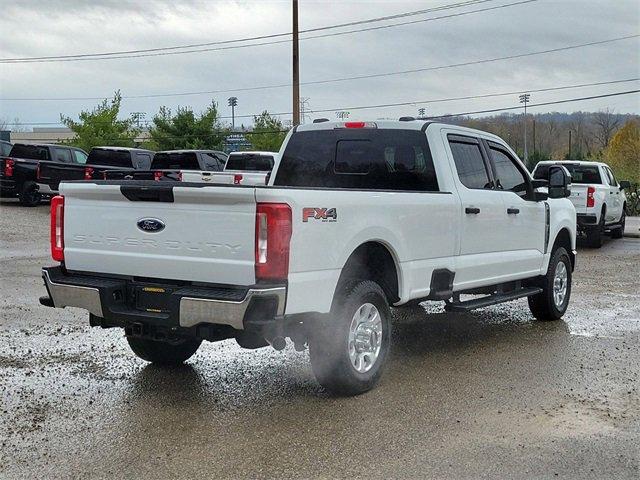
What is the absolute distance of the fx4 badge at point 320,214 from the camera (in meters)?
5.25

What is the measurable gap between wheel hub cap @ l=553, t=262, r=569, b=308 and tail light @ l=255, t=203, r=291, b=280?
490 cm

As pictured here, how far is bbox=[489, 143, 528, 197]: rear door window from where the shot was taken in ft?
26.7

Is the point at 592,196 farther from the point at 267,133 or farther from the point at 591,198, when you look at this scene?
the point at 267,133

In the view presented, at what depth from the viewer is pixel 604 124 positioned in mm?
90938

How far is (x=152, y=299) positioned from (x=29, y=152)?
21132mm

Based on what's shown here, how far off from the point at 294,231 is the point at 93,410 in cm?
189

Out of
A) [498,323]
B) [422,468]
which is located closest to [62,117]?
[498,323]

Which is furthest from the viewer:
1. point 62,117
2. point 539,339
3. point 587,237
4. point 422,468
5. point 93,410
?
point 62,117

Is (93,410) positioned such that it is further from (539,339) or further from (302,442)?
(539,339)

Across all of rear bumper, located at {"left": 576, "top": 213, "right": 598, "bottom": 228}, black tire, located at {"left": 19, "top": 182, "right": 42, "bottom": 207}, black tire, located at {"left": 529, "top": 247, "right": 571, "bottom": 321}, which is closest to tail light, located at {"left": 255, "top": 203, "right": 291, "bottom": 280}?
black tire, located at {"left": 529, "top": 247, "right": 571, "bottom": 321}

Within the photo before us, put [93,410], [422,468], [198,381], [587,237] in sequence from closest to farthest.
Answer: [422,468] → [93,410] → [198,381] → [587,237]

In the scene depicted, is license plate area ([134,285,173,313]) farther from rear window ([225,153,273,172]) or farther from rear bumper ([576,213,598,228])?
rear window ([225,153,273,172])

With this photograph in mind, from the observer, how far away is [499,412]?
5.55 metres

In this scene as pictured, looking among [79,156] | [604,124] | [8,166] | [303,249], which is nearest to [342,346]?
[303,249]
